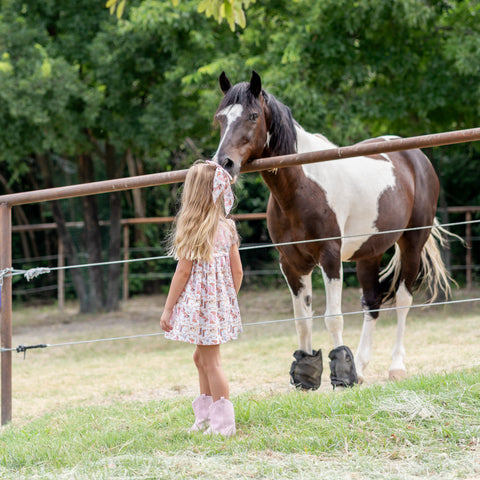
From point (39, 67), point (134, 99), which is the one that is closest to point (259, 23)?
point (134, 99)

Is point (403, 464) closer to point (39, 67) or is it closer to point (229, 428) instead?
point (229, 428)

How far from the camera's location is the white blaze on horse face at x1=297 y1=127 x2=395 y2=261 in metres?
4.21

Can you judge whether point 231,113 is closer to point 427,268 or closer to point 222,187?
point 222,187

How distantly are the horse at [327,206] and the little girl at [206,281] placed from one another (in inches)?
19.0

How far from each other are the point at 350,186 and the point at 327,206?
327mm

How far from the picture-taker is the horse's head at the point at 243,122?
3.61 meters

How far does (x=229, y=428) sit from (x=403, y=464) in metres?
0.86

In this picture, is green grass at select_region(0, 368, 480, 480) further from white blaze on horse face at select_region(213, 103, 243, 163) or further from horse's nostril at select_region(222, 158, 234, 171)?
white blaze on horse face at select_region(213, 103, 243, 163)

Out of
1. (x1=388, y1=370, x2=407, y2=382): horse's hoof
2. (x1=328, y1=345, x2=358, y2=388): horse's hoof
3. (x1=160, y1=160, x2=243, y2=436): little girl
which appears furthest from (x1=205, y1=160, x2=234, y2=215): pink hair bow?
(x1=388, y1=370, x2=407, y2=382): horse's hoof

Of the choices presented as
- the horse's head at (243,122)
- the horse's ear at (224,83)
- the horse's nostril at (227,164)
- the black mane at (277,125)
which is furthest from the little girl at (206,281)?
the horse's ear at (224,83)

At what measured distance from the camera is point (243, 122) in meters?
3.69

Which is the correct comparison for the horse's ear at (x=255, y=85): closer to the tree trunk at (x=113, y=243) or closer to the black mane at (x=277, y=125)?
the black mane at (x=277, y=125)

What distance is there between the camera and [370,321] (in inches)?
202

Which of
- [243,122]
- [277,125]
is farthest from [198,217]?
[277,125]
